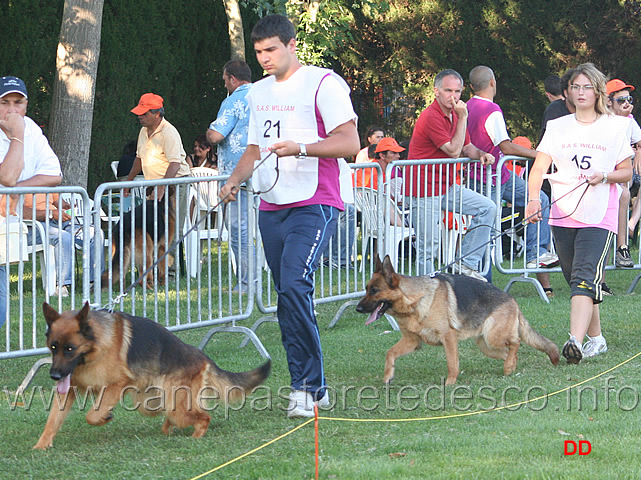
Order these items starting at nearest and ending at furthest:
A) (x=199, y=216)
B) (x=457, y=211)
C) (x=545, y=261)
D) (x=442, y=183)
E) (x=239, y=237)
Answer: (x=239, y=237)
(x=199, y=216)
(x=442, y=183)
(x=457, y=211)
(x=545, y=261)

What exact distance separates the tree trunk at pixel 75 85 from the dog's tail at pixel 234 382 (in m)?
7.72

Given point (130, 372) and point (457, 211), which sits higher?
point (457, 211)

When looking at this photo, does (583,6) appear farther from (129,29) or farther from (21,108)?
(21,108)

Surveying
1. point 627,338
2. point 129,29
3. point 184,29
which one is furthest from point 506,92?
point 627,338

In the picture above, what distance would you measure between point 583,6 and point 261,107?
16.5 m

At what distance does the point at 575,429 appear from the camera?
16.2 feet

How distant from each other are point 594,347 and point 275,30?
3.47 metres

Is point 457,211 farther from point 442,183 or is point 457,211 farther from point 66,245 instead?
point 66,245

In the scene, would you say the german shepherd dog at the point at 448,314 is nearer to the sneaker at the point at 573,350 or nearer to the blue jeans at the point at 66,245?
the sneaker at the point at 573,350

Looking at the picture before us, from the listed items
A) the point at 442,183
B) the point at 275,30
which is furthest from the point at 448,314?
the point at 442,183

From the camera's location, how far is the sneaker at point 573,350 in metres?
6.57

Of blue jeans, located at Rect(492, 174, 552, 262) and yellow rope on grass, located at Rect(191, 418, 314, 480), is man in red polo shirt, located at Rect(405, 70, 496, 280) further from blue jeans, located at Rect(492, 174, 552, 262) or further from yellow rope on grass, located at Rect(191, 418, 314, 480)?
yellow rope on grass, located at Rect(191, 418, 314, 480)

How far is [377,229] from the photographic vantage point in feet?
28.7

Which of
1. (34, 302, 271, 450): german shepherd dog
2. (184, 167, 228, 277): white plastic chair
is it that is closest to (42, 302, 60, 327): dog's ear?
(34, 302, 271, 450): german shepherd dog
